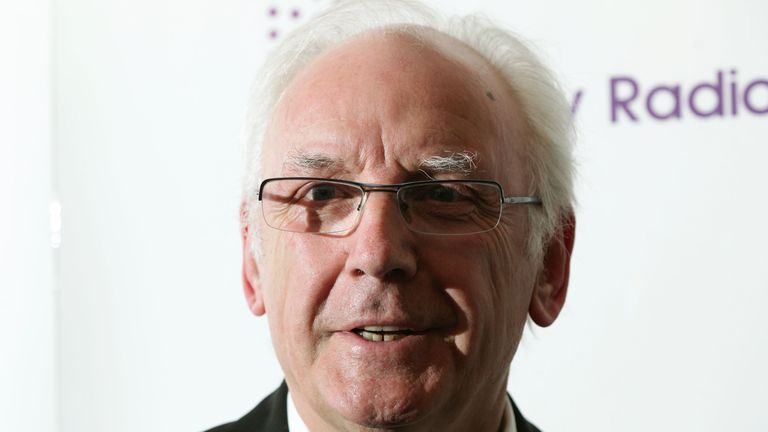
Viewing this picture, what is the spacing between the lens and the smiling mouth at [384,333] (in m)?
1.42

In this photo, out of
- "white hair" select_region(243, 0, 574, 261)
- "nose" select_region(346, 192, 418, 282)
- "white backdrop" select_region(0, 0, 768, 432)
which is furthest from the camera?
"white backdrop" select_region(0, 0, 768, 432)

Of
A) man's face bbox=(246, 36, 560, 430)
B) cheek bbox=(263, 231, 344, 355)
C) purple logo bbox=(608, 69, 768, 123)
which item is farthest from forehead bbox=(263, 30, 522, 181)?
purple logo bbox=(608, 69, 768, 123)

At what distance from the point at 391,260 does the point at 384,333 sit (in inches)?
4.5

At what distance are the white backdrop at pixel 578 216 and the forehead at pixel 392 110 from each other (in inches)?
30.3

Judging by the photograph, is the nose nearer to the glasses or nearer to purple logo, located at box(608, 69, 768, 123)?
the glasses

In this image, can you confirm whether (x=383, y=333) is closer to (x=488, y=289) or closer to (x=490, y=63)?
(x=488, y=289)

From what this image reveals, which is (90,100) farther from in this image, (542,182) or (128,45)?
(542,182)

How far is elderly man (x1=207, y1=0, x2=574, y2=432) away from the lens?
4.66 ft

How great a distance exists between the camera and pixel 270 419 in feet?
5.82

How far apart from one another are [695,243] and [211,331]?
4.07 feet

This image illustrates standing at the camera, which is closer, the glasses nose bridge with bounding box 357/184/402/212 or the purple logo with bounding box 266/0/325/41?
the glasses nose bridge with bounding box 357/184/402/212

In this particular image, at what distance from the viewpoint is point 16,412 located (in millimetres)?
2615

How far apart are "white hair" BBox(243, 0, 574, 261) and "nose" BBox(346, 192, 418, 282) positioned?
31cm

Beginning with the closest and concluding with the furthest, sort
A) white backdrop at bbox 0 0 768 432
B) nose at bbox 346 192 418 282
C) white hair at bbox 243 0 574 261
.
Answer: nose at bbox 346 192 418 282
white hair at bbox 243 0 574 261
white backdrop at bbox 0 0 768 432
